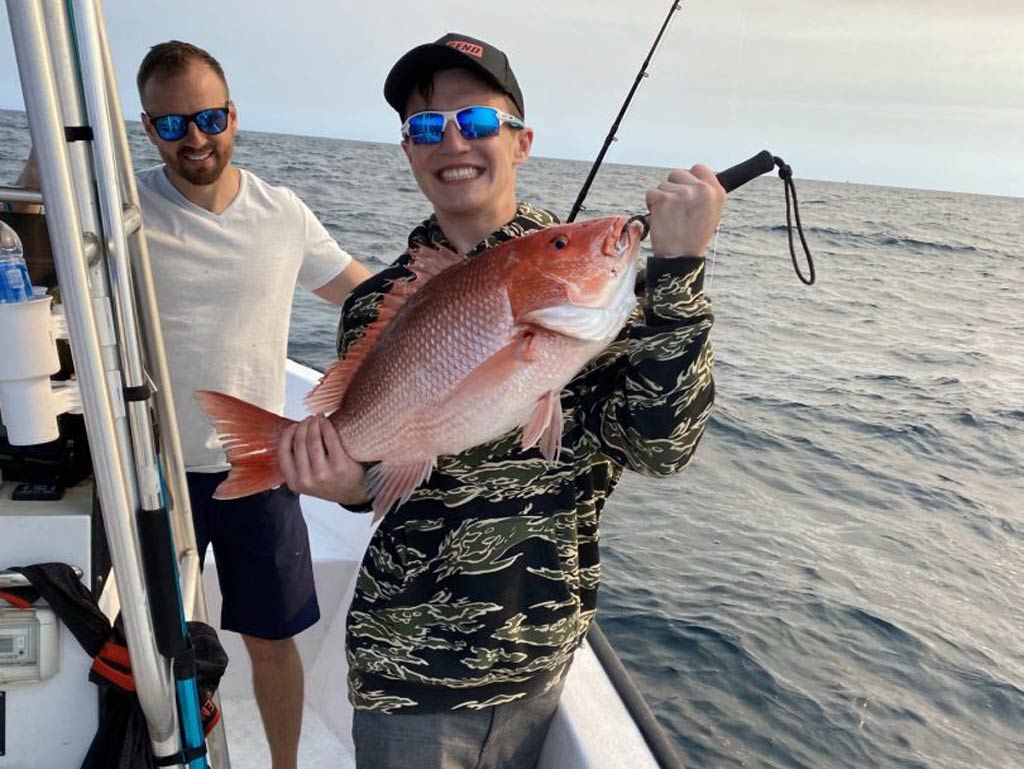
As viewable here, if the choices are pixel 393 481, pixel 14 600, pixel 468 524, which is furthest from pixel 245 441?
pixel 14 600

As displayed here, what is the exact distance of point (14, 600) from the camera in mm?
1717

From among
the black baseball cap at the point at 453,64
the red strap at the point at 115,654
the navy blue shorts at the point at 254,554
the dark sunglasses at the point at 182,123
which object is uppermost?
the black baseball cap at the point at 453,64

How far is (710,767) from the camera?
4207mm

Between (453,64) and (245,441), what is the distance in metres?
0.92

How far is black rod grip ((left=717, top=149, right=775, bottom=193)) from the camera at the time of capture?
1548 mm

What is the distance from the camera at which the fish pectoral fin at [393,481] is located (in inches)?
62.3

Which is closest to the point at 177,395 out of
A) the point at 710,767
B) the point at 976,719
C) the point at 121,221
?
the point at 121,221

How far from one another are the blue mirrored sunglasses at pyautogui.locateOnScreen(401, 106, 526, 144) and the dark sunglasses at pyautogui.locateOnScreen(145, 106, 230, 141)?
4.33ft

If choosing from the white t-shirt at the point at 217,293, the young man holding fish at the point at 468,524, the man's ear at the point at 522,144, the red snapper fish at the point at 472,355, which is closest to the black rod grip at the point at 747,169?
the red snapper fish at the point at 472,355

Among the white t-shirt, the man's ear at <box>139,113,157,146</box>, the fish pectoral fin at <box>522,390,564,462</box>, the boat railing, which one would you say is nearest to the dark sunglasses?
the man's ear at <box>139,113,157,146</box>

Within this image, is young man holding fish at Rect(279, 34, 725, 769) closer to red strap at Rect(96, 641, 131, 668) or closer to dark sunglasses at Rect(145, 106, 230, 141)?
red strap at Rect(96, 641, 131, 668)

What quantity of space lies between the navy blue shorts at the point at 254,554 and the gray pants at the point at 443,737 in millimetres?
1226

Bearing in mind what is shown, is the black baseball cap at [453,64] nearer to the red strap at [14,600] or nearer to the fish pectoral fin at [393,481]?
the fish pectoral fin at [393,481]

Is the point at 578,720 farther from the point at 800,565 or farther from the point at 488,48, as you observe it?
the point at 800,565
